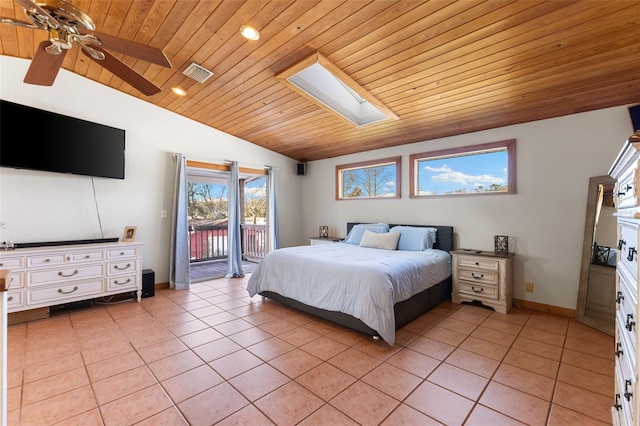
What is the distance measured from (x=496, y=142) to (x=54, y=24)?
4331 mm

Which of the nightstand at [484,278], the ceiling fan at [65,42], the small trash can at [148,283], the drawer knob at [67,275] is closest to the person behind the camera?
the ceiling fan at [65,42]

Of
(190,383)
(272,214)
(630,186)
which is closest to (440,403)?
(630,186)

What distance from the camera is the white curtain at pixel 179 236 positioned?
4.28 metres

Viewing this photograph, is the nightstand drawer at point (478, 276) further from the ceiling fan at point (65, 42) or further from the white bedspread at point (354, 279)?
the ceiling fan at point (65, 42)

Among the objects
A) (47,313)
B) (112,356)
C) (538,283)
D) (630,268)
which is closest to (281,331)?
(112,356)

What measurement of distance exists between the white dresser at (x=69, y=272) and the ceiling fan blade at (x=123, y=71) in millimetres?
2184

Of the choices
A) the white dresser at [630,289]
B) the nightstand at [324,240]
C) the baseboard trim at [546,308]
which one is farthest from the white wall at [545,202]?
the white dresser at [630,289]

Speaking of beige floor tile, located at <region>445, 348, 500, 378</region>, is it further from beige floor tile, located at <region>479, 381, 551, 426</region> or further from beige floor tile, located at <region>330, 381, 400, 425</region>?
beige floor tile, located at <region>330, 381, 400, 425</region>

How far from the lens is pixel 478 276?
340 centimetres

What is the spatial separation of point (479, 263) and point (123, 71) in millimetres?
4075

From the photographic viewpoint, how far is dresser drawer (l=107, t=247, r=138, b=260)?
349 centimetres

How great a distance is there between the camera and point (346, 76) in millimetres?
2775

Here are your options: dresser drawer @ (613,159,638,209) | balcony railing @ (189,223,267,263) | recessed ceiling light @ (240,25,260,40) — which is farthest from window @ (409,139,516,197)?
balcony railing @ (189,223,267,263)

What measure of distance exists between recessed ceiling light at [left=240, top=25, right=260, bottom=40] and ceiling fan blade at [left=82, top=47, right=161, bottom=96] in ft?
2.85
